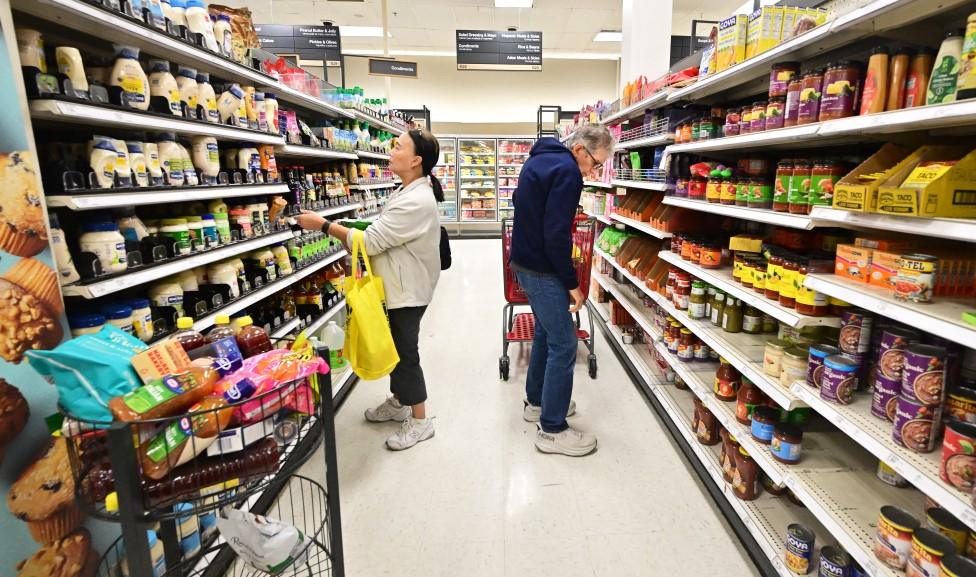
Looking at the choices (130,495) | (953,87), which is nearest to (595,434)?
(953,87)

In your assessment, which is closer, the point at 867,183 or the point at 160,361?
the point at 160,361

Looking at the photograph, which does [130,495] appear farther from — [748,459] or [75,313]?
[748,459]

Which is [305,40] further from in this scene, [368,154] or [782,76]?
[782,76]

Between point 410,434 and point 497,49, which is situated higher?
point 497,49

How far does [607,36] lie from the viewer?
10547 mm

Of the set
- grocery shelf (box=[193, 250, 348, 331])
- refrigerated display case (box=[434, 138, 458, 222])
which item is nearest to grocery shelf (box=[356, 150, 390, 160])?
grocery shelf (box=[193, 250, 348, 331])

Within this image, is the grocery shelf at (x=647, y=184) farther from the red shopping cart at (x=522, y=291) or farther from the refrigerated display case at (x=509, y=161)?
the refrigerated display case at (x=509, y=161)

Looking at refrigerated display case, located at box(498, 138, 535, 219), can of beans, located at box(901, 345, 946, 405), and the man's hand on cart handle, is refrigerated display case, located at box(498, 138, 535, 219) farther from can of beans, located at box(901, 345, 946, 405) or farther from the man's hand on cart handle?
can of beans, located at box(901, 345, 946, 405)

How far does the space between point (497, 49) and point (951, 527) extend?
8.70m

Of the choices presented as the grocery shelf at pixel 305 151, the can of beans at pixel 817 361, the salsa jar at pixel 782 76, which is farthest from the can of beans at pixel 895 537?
the grocery shelf at pixel 305 151

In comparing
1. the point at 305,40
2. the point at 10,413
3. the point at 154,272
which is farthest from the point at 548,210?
the point at 305,40

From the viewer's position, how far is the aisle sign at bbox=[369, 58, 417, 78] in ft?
23.7

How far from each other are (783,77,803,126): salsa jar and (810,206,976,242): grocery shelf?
0.43 metres

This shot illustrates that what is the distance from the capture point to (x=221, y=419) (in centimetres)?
111
